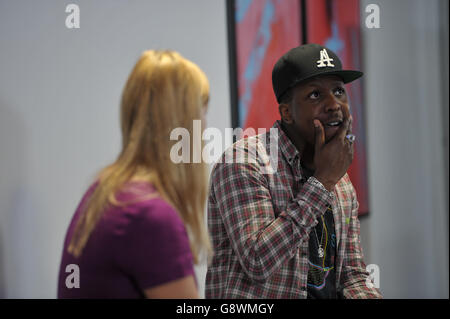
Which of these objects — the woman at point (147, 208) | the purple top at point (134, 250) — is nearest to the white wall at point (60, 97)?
the woman at point (147, 208)

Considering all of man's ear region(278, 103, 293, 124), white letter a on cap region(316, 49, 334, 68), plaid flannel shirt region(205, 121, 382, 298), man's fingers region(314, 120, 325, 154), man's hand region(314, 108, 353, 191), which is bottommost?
plaid flannel shirt region(205, 121, 382, 298)

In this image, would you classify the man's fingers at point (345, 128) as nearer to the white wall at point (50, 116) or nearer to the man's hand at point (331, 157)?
the man's hand at point (331, 157)

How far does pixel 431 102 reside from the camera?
3.48 meters

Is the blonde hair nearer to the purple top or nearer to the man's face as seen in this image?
the purple top

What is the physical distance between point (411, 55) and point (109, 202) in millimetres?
3044

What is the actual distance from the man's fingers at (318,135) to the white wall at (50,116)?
2.36 feet

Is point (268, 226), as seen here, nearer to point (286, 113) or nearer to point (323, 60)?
point (286, 113)

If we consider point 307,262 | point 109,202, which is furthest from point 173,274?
point 307,262

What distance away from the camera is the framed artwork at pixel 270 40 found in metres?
2.15

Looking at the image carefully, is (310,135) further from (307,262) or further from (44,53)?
(44,53)

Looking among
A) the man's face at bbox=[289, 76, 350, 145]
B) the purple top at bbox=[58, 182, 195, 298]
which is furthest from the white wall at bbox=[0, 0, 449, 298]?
the man's face at bbox=[289, 76, 350, 145]

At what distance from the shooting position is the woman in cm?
97

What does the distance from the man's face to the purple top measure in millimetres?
665

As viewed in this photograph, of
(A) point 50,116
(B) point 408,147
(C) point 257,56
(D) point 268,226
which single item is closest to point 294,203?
(D) point 268,226
